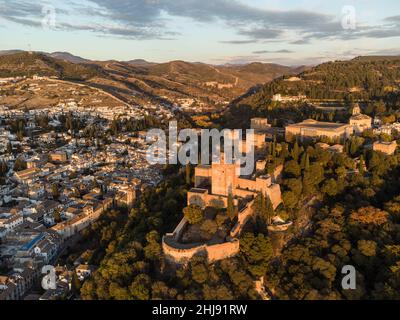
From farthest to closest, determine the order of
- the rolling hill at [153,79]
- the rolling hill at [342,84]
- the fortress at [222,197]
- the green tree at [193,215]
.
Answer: the rolling hill at [153,79] → the rolling hill at [342,84] → the green tree at [193,215] → the fortress at [222,197]

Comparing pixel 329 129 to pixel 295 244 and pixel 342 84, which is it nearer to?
pixel 295 244

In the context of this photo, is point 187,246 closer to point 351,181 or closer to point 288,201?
point 288,201

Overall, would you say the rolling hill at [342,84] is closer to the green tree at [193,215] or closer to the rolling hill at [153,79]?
the rolling hill at [153,79]

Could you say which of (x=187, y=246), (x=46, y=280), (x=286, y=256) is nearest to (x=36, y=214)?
(x=46, y=280)

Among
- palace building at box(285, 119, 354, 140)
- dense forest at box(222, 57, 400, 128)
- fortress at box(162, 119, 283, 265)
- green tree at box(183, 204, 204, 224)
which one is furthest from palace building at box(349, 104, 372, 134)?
green tree at box(183, 204, 204, 224)

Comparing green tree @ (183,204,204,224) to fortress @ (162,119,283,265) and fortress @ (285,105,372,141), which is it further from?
fortress @ (285,105,372,141)

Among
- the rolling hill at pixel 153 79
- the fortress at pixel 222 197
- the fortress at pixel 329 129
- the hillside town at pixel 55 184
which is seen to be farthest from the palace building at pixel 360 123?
the rolling hill at pixel 153 79

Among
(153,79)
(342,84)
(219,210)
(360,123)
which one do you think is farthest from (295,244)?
(153,79)
